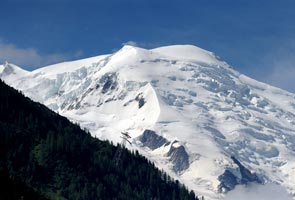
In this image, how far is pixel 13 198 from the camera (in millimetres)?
110750

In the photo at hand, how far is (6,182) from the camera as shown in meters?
118

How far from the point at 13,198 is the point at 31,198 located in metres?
6.09

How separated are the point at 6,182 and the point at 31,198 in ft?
14.2

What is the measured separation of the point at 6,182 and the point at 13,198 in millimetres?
7881

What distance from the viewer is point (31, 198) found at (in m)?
117

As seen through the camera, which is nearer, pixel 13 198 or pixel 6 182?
pixel 13 198
